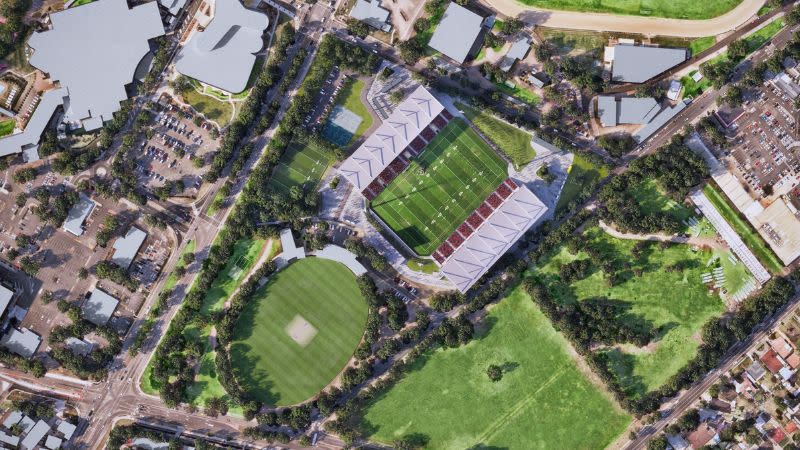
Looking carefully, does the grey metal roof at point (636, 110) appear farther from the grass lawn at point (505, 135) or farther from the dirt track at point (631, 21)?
the grass lawn at point (505, 135)

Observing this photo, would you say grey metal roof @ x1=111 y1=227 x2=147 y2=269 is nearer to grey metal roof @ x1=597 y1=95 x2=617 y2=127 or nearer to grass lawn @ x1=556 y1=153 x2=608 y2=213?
grass lawn @ x1=556 y1=153 x2=608 y2=213

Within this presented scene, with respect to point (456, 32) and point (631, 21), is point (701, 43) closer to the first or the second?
point (631, 21)

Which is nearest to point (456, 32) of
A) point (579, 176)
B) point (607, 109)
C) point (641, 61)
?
Answer: point (607, 109)

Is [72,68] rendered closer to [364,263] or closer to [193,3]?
[193,3]

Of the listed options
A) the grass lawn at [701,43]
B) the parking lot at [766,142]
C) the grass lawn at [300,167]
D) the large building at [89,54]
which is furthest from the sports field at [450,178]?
the large building at [89,54]

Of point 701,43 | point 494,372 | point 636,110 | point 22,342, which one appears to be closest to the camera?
point 636,110

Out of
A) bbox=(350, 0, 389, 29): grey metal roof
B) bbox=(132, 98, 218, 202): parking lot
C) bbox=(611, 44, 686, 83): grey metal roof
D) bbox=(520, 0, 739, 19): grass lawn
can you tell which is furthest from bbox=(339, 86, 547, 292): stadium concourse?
bbox=(520, 0, 739, 19): grass lawn
